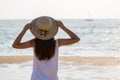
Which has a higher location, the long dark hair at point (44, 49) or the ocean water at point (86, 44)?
the long dark hair at point (44, 49)

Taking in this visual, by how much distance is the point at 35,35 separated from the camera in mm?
3689

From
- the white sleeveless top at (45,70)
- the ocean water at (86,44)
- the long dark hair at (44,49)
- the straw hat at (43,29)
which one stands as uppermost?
the straw hat at (43,29)

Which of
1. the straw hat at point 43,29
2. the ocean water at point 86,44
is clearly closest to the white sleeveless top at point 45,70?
the straw hat at point 43,29

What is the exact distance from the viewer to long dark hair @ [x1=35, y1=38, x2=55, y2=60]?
12.4 feet

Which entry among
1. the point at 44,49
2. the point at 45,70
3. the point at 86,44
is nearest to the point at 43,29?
the point at 44,49

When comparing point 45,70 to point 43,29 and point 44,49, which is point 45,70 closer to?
point 44,49

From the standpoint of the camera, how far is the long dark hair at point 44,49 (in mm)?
3771

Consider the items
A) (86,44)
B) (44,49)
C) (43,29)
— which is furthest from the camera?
(86,44)

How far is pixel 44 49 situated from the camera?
3.78 m

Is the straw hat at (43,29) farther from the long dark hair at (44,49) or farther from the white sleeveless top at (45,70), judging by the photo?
the white sleeveless top at (45,70)

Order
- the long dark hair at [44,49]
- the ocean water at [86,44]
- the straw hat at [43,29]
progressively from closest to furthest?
the straw hat at [43,29] < the long dark hair at [44,49] < the ocean water at [86,44]

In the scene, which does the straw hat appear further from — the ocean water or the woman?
the ocean water

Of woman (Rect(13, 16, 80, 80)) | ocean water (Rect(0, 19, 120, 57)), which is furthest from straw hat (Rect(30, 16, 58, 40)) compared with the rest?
ocean water (Rect(0, 19, 120, 57))

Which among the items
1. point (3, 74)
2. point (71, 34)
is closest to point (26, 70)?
point (3, 74)
